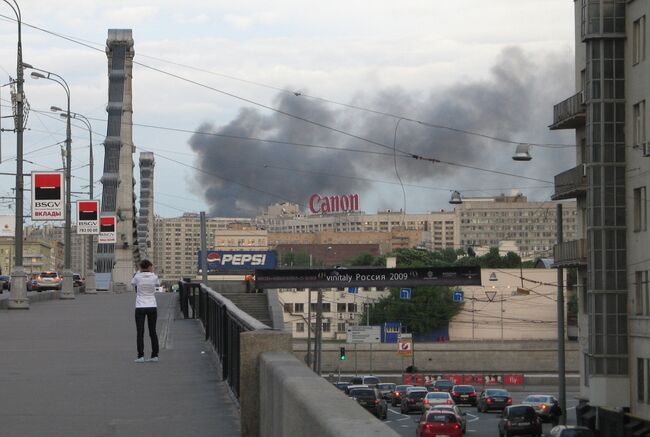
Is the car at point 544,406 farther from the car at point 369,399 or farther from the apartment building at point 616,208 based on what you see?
the car at point 369,399

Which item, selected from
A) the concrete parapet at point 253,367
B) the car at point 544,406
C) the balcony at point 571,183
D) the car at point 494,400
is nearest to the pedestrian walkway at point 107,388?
the concrete parapet at point 253,367

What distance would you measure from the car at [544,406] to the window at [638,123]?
13.6 metres

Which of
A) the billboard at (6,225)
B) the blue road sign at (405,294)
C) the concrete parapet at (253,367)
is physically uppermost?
the billboard at (6,225)

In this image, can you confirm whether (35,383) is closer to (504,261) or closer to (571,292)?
(571,292)

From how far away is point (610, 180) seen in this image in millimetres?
53750

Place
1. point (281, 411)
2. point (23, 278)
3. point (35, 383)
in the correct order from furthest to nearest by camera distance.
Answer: point (23, 278), point (35, 383), point (281, 411)

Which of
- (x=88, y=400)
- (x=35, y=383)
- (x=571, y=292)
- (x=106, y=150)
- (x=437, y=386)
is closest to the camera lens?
(x=88, y=400)

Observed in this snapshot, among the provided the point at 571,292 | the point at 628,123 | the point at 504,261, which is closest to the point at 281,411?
the point at 628,123

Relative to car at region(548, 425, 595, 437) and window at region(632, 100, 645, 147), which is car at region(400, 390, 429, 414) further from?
car at region(548, 425, 595, 437)

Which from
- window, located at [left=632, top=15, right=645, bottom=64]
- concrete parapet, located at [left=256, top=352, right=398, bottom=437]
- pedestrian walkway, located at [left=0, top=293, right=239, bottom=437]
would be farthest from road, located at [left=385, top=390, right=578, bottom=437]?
concrete parapet, located at [left=256, top=352, right=398, bottom=437]

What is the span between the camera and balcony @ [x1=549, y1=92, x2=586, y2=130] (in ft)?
190

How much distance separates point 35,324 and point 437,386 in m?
54.0

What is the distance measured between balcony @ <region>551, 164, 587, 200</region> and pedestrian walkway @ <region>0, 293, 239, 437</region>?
35328 millimetres

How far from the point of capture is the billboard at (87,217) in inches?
2805
